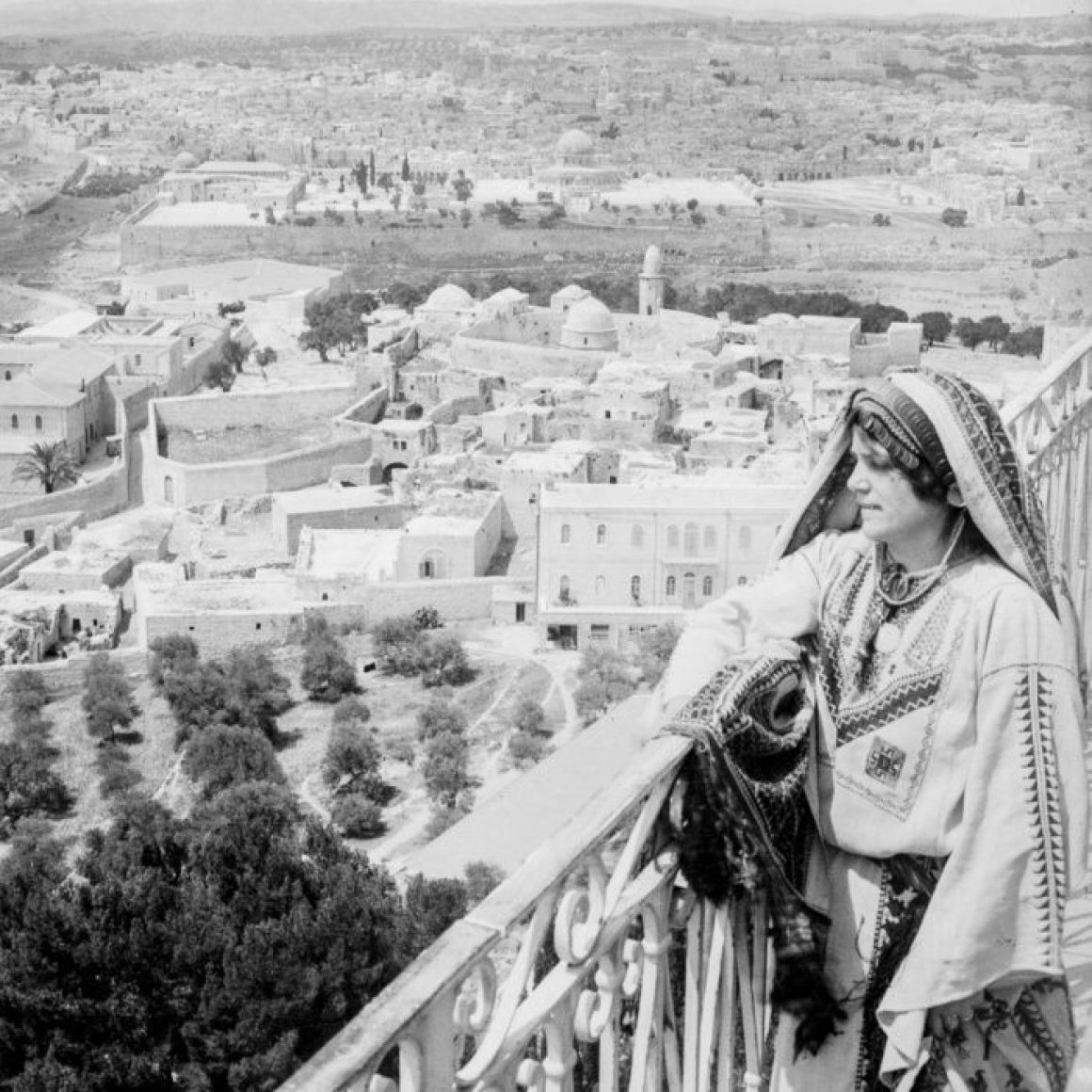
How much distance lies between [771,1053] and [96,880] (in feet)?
12.4

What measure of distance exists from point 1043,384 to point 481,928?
1.27 meters

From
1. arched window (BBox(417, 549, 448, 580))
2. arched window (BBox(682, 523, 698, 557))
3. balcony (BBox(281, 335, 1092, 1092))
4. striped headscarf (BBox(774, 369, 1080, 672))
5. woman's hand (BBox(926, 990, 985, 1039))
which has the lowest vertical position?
arched window (BBox(417, 549, 448, 580))

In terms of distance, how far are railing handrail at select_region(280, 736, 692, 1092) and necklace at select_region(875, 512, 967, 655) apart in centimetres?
19

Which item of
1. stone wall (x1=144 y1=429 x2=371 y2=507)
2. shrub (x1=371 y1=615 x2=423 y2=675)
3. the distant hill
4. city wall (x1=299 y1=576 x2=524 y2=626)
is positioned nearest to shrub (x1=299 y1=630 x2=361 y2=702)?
shrub (x1=371 y1=615 x2=423 y2=675)

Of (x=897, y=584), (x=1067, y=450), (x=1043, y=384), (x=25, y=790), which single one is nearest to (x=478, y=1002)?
(x=897, y=584)

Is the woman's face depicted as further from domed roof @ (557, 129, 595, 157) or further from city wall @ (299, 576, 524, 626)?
domed roof @ (557, 129, 595, 157)

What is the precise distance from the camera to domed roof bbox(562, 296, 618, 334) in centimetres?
1456

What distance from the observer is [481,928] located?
93 centimetres

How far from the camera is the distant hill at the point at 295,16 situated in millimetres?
72562

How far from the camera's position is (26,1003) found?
409 cm

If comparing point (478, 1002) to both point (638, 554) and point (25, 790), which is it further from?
point (638, 554)

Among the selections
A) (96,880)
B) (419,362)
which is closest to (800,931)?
(96,880)

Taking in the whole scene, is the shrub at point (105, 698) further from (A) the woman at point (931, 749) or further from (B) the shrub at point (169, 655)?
(A) the woman at point (931, 749)

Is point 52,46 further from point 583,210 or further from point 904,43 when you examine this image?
point 583,210
